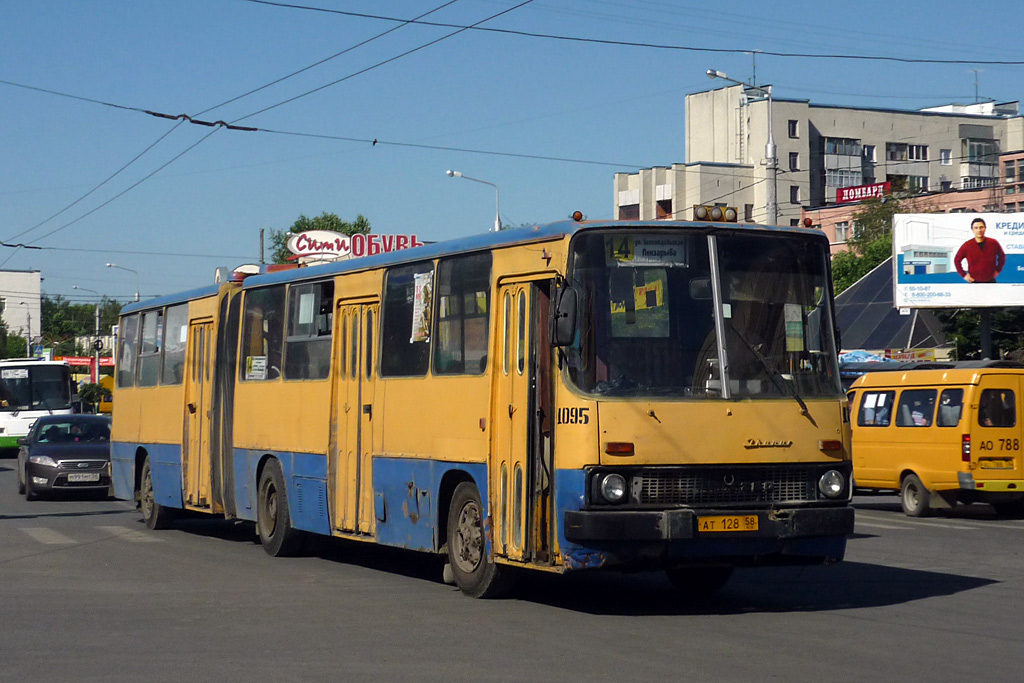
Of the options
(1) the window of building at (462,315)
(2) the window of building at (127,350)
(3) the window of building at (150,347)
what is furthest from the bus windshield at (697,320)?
(2) the window of building at (127,350)

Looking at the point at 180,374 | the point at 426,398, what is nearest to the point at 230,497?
the point at 180,374

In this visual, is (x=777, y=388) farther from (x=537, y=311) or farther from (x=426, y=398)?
(x=426, y=398)

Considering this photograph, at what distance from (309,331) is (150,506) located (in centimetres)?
571

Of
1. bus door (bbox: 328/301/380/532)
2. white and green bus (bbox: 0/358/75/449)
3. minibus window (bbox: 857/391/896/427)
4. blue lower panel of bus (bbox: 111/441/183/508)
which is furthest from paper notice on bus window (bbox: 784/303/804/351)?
white and green bus (bbox: 0/358/75/449)

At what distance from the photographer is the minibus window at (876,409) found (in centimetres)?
2348

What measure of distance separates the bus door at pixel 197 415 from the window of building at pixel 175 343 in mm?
250

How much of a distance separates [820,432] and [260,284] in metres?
7.89

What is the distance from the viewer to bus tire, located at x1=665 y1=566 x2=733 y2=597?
12031 mm

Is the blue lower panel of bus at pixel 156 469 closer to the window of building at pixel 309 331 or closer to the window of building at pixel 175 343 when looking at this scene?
the window of building at pixel 175 343

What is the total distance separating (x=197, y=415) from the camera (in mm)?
17938

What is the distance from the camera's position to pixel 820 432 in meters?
A: 10.7

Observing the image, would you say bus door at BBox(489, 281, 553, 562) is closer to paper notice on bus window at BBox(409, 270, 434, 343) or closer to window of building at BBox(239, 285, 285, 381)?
paper notice on bus window at BBox(409, 270, 434, 343)

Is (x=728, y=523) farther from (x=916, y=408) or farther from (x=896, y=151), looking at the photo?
(x=896, y=151)

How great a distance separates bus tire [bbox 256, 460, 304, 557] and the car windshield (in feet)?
37.7
